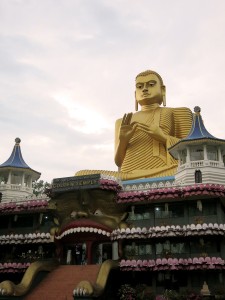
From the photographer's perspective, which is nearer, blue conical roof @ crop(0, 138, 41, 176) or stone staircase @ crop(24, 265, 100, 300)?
stone staircase @ crop(24, 265, 100, 300)

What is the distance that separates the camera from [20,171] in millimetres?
41312

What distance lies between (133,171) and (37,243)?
13721 millimetres

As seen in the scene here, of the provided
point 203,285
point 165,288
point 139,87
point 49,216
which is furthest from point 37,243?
point 139,87

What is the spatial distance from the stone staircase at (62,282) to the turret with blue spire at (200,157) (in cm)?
1036

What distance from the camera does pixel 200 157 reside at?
1359 inches

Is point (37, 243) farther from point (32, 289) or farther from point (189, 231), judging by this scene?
point (189, 231)

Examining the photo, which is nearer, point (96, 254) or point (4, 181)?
point (96, 254)

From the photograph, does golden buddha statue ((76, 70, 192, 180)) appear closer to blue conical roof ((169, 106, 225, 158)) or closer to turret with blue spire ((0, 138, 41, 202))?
turret with blue spire ((0, 138, 41, 202))

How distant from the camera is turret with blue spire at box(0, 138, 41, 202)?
4050 centimetres

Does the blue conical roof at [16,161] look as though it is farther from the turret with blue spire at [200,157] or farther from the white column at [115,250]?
the turret with blue spire at [200,157]

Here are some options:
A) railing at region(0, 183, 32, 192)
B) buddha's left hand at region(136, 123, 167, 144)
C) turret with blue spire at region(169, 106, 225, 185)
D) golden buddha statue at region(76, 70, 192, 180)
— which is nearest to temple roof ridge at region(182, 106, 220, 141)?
turret with blue spire at region(169, 106, 225, 185)

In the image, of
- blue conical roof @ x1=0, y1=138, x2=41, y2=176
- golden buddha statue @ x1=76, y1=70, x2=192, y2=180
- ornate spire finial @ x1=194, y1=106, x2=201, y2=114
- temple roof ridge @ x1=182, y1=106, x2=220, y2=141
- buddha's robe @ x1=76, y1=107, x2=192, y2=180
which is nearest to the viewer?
temple roof ridge @ x1=182, y1=106, x2=220, y2=141

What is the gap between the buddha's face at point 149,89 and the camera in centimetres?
4934

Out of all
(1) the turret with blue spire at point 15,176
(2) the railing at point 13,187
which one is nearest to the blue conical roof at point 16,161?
(1) the turret with blue spire at point 15,176
